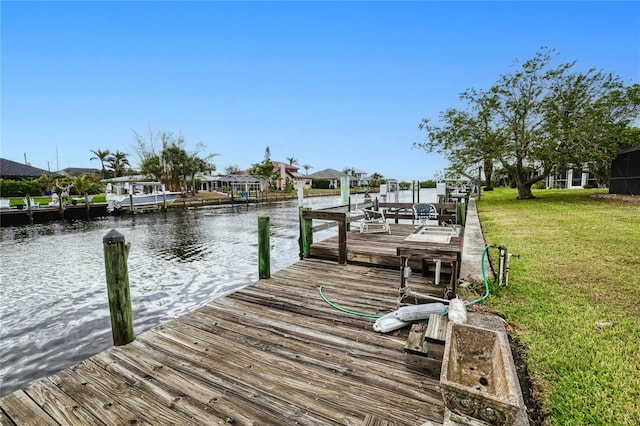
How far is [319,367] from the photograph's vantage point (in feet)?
8.48

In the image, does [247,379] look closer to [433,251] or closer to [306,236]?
[433,251]

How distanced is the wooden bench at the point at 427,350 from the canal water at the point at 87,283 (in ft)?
15.1

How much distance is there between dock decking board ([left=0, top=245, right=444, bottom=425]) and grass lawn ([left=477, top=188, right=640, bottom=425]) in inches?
38.8

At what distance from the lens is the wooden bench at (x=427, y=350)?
2363 mm

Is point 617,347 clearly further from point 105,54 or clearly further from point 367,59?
point 105,54

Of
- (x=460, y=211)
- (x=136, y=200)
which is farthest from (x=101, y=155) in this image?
(x=460, y=211)

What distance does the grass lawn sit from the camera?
2072 millimetres

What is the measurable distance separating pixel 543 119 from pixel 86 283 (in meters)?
23.5

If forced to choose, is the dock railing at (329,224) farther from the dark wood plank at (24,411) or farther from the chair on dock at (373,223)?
the dark wood plank at (24,411)

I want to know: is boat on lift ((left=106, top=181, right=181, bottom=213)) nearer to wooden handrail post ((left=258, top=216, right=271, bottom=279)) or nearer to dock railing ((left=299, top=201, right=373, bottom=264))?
dock railing ((left=299, top=201, right=373, bottom=264))

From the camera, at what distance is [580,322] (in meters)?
3.22

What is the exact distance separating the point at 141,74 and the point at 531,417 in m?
38.4

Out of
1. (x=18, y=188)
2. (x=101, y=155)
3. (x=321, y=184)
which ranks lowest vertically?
(x=18, y=188)

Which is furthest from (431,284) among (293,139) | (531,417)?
(293,139)
